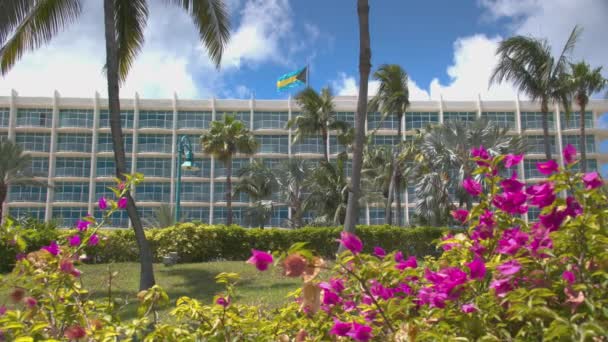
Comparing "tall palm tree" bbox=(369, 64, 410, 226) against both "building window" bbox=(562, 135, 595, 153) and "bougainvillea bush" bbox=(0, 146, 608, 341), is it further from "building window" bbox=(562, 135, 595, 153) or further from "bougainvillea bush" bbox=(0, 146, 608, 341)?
"building window" bbox=(562, 135, 595, 153)

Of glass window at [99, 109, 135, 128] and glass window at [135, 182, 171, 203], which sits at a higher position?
glass window at [99, 109, 135, 128]

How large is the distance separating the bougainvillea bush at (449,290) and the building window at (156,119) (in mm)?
50484

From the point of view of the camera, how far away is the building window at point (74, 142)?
50000mm

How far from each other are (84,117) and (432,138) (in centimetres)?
3735

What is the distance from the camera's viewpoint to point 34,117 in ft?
163

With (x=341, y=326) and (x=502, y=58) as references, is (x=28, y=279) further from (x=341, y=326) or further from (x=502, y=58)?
(x=502, y=58)

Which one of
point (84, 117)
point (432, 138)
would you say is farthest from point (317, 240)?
point (84, 117)

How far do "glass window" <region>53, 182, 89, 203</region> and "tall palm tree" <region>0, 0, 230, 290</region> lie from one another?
38.2m

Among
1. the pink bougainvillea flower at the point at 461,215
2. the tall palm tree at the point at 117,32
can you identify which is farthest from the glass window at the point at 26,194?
the pink bougainvillea flower at the point at 461,215

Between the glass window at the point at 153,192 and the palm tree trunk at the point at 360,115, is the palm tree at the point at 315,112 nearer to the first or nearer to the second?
the palm tree trunk at the point at 360,115

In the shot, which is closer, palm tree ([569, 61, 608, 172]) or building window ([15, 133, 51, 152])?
palm tree ([569, 61, 608, 172])

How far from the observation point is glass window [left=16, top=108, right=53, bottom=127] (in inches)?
1954

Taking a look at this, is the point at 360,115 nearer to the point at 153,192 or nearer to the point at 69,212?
the point at 153,192

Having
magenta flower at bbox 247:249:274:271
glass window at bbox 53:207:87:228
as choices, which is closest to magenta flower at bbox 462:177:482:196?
magenta flower at bbox 247:249:274:271
